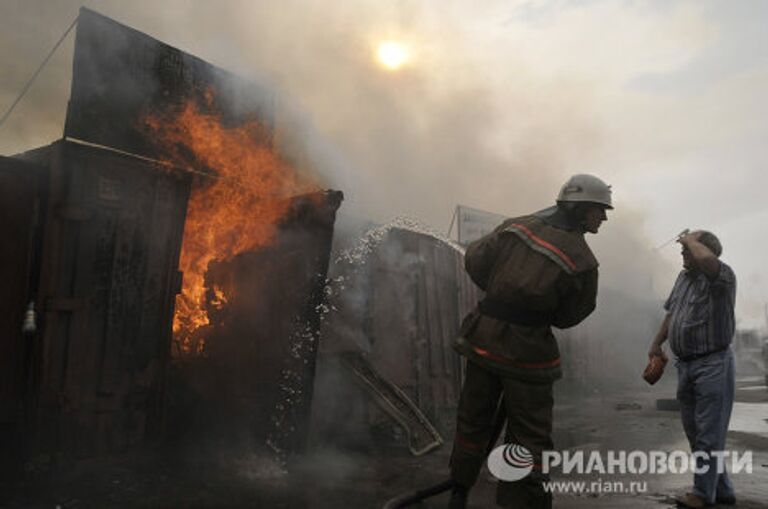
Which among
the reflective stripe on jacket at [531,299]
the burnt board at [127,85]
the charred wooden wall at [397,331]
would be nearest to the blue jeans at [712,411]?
the reflective stripe on jacket at [531,299]

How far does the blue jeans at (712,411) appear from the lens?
3756mm

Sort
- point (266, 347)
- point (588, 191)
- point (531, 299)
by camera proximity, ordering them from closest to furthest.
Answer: point (531, 299) → point (588, 191) → point (266, 347)

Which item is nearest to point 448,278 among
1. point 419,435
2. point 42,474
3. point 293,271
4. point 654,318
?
point 419,435

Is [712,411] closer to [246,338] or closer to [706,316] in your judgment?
[706,316]

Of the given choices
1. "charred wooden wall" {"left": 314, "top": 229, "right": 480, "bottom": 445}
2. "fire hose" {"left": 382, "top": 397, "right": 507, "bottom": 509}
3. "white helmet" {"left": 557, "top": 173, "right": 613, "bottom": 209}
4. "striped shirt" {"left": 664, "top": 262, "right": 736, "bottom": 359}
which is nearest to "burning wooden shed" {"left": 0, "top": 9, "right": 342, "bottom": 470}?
"charred wooden wall" {"left": 314, "top": 229, "right": 480, "bottom": 445}

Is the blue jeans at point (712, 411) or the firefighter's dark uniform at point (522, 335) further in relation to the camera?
the blue jeans at point (712, 411)

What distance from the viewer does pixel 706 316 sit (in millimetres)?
3979

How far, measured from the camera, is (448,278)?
8.55 meters

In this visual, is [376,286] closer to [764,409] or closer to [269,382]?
[269,382]

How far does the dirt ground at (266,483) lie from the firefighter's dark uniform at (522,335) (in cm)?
91

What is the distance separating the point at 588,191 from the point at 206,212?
3399 mm

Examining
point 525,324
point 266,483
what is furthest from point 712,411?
point 266,483

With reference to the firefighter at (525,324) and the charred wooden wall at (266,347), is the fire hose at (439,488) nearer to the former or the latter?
the firefighter at (525,324)

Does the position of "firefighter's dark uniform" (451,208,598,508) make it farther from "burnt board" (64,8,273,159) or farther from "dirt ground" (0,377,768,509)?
"burnt board" (64,8,273,159)
